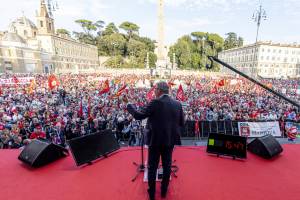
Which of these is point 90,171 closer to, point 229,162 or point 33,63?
point 229,162

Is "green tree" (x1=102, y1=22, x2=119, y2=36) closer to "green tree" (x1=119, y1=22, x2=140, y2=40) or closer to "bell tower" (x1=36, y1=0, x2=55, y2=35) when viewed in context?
"green tree" (x1=119, y1=22, x2=140, y2=40)

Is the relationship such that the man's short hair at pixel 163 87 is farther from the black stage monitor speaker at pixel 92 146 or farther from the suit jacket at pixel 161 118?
the black stage monitor speaker at pixel 92 146

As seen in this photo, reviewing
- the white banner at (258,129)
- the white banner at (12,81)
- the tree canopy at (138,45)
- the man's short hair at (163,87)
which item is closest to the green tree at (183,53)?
the tree canopy at (138,45)

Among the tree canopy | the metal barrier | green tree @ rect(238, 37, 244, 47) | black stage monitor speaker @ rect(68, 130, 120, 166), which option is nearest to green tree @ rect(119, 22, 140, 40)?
the tree canopy

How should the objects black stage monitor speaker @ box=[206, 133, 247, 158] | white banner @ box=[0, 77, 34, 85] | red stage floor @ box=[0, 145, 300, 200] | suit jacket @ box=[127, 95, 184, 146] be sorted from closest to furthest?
1. suit jacket @ box=[127, 95, 184, 146]
2. red stage floor @ box=[0, 145, 300, 200]
3. black stage monitor speaker @ box=[206, 133, 247, 158]
4. white banner @ box=[0, 77, 34, 85]

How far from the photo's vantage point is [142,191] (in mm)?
3230

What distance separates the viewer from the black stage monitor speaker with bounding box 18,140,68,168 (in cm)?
396

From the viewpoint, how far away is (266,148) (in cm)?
433

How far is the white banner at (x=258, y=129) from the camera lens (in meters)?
8.94

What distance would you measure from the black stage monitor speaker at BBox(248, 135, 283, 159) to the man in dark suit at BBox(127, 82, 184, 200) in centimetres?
268

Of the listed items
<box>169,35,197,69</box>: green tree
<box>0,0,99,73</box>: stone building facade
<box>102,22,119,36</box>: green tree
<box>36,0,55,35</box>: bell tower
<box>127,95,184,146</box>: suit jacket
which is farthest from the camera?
<box>102,22,119,36</box>: green tree

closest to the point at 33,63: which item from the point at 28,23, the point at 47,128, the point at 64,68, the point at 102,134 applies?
the point at 64,68

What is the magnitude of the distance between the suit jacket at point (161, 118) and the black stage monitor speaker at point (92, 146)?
6.29 ft

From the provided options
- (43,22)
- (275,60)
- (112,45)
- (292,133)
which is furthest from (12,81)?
(275,60)
